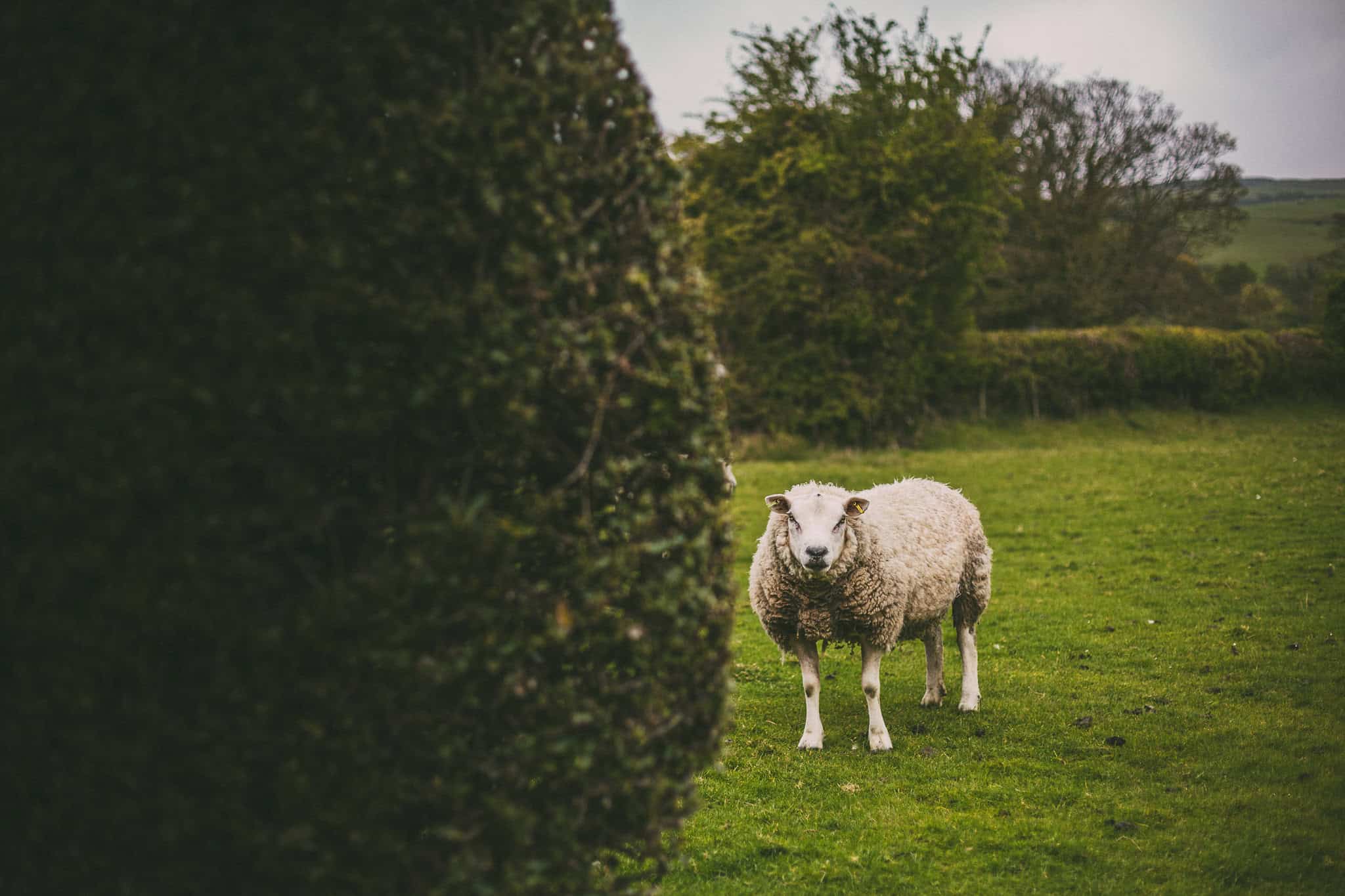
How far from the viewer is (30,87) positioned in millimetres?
3225

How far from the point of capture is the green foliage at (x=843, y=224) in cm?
2989

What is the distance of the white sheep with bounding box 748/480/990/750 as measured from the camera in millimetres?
7500

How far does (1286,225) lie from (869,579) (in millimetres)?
89358

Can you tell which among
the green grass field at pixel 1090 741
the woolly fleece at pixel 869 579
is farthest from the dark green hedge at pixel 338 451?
the woolly fleece at pixel 869 579

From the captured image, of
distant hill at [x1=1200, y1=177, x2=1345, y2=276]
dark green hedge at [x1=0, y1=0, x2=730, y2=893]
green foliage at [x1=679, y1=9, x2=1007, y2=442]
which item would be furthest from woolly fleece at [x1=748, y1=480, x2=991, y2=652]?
distant hill at [x1=1200, y1=177, x2=1345, y2=276]

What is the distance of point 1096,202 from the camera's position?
39781mm

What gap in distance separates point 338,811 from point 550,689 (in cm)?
93

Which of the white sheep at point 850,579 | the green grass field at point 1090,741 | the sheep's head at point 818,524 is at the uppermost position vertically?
the sheep's head at point 818,524

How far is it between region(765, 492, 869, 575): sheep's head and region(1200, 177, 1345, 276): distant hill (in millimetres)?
64664

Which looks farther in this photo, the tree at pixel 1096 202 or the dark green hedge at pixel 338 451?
the tree at pixel 1096 202

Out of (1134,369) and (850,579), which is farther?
(1134,369)

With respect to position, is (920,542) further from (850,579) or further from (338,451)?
(338,451)

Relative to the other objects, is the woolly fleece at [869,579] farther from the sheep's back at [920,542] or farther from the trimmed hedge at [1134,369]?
the trimmed hedge at [1134,369]

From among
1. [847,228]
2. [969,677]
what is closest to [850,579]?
[969,677]
